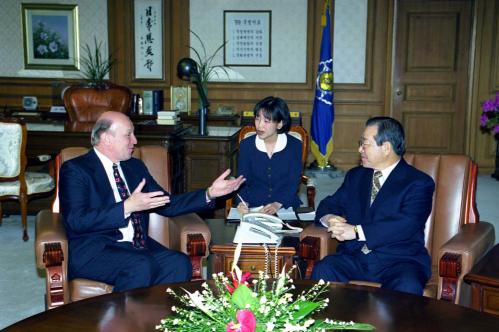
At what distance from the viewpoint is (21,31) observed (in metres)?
8.11

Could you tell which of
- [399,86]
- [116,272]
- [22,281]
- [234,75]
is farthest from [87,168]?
[399,86]

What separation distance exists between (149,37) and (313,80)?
2141 millimetres

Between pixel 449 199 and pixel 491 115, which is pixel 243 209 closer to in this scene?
pixel 449 199

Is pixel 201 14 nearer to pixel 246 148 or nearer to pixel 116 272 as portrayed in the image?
pixel 246 148

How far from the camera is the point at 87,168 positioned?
283cm

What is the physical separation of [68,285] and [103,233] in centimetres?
29

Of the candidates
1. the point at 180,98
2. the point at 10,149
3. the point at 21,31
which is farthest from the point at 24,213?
the point at 21,31

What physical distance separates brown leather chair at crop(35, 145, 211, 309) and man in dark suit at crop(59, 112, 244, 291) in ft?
0.22

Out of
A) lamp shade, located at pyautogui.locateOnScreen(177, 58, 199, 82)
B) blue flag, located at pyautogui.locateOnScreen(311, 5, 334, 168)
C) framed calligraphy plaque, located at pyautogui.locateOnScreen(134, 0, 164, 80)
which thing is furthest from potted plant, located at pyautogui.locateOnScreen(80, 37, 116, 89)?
lamp shade, located at pyautogui.locateOnScreen(177, 58, 199, 82)

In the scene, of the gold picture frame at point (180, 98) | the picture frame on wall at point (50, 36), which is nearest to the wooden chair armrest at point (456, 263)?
the gold picture frame at point (180, 98)

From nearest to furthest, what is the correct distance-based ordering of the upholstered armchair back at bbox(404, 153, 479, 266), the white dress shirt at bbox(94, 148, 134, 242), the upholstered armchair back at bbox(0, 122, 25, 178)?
1. the white dress shirt at bbox(94, 148, 134, 242)
2. the upholstered armchair back at bbox(404, 153, 479, 266)
3. the upholstered armchair back at bbox(0, 122, 25, 178)

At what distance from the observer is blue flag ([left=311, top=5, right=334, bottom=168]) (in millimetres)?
7406

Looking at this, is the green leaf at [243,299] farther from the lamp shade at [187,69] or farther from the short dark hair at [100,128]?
the lamp shade at [187,69]

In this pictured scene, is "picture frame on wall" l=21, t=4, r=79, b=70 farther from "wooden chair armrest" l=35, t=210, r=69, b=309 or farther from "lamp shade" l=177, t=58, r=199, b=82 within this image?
"wooden chair armrest" l=35, t=210, r=69, b=309
